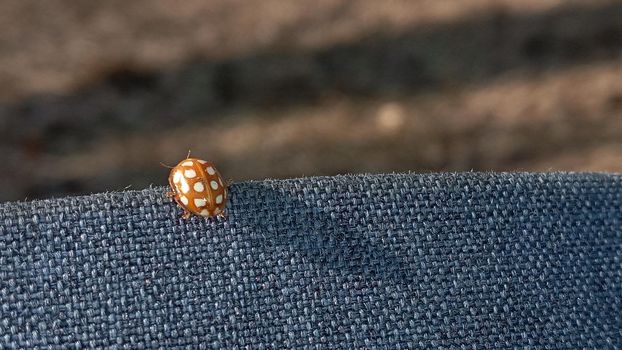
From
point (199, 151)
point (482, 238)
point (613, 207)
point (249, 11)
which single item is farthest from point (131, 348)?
point (249, 11)

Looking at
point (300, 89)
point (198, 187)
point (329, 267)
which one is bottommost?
point (329, 267)

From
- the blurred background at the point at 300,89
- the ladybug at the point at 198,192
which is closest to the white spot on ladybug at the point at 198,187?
the ladybug at the point at 198,192

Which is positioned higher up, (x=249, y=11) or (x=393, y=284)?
(x=249, y=11)

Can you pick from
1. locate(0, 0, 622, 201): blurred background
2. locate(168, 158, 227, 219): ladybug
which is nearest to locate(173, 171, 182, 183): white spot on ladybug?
locate(168, 158, 227, 219): ladybug

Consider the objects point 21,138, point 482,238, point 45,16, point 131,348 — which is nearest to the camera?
point 131,348

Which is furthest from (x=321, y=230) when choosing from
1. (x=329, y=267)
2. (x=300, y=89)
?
(x=300, y=89)

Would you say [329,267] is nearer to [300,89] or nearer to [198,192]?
[198,192]

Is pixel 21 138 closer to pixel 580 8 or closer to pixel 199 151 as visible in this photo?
pixel 199 151
